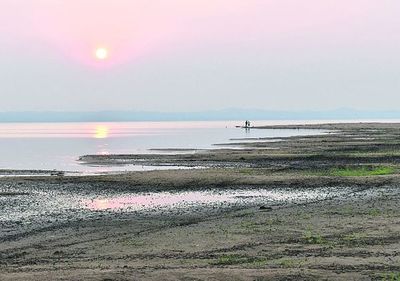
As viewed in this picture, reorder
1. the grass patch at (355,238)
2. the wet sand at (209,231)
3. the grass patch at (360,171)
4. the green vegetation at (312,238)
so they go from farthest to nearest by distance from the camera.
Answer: the grass patch at (360,171), the green vegetation at (312,238), the grass patch at (355,238), the wet sand at (209,231)

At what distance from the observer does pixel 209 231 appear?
67.2ft

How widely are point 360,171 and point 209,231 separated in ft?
76.6

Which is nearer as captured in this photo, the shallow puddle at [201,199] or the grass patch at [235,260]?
the grass patch at [235,260]

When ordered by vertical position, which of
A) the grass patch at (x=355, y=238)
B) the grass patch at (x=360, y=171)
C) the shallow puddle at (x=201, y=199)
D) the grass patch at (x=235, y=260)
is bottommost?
the shallow puddle at (x=201, y=199)

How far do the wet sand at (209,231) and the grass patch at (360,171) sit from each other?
2.37ft

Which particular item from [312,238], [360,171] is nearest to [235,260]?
[312,238]

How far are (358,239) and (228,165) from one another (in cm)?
3512

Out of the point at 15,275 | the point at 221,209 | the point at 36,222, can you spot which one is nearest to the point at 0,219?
the point at 36,222

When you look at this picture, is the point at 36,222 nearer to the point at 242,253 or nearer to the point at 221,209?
the point at 221,209

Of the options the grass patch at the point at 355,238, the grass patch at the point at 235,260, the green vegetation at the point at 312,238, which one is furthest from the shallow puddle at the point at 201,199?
the grass patch at the point at 235,260

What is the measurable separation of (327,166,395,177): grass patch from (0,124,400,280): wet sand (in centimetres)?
72

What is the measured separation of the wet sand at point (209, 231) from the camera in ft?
46.8

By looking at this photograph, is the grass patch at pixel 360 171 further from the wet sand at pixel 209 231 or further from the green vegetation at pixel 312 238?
the green vegetation at pixel 312 238

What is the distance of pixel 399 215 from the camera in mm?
21953
